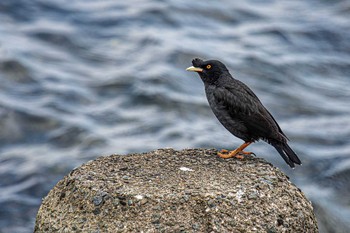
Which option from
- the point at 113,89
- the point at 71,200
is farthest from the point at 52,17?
the point at 71,200

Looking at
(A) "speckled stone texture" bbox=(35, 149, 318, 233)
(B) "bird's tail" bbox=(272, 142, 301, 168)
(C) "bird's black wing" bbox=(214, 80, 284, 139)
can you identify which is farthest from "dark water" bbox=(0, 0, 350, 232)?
(A) "speckled stone texture" bbox=(35, 149, 318, 233)

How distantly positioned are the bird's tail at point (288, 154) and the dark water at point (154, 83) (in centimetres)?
297

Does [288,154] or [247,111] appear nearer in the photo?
[288,154]

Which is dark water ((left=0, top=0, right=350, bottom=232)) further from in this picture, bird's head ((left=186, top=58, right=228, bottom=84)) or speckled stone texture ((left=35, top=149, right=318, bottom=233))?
speckled stone texture ((left=35, top=149, right=318, bottom=233))

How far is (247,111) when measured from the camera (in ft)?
27.4

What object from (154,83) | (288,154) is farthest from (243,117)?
(154,83)

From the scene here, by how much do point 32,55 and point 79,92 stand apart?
2.33 meters

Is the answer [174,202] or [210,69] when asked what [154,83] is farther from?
[174,202]

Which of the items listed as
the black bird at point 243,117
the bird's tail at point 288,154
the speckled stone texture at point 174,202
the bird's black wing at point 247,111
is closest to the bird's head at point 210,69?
the black bird at point 243,117

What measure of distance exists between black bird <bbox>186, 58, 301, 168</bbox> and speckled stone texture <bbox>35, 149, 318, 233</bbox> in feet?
2.54

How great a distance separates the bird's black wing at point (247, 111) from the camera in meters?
8.27

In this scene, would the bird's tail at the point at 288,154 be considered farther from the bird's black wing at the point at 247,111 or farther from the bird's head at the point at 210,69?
the bird's head at the point at 210,69

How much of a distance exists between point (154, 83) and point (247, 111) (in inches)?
287

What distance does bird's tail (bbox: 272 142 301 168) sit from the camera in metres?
8.14
